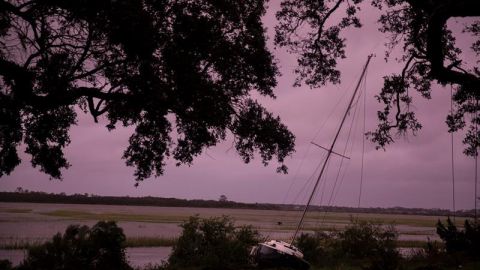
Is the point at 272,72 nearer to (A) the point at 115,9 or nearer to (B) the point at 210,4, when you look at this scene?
(B) the point at 210,4

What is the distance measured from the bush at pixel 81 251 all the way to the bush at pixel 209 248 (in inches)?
152

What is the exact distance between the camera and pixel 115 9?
11.3 meters

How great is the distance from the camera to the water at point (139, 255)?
82.4 feet

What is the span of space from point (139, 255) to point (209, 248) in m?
10.8

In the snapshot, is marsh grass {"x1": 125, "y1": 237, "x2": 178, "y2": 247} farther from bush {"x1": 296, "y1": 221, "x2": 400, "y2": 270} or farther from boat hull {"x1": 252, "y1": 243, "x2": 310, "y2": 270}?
boat hull {"x1": 252, "y1": 243, "x2": 310, "y2": 270}

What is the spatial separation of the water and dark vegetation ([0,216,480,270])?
455 centimetres

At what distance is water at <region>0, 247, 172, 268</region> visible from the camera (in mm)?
25117

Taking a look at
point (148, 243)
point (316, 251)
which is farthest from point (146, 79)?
point (148, 243)

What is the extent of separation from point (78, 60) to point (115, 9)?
9.35ft

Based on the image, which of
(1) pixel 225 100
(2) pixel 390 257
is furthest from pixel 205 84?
(2) pixel 390 257

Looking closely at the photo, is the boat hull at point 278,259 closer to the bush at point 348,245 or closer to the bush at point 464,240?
the bush at point 348,245

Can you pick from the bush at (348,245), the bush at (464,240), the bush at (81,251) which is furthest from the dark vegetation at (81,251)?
the bush at (464,240)

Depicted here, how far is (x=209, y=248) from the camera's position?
2011 cm

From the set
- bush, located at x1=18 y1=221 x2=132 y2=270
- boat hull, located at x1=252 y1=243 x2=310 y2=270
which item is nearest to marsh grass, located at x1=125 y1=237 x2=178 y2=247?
boat hull, located at x1=252 y1=243 x2=310 y2=270
